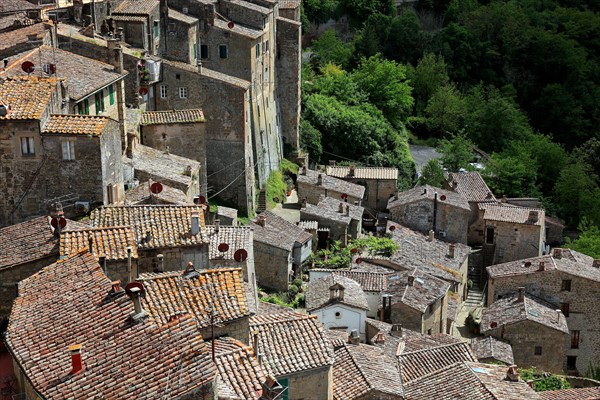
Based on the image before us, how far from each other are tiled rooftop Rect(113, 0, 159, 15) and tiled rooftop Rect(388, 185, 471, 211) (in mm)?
19154

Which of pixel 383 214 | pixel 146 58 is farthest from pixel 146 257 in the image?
pixel 383 214

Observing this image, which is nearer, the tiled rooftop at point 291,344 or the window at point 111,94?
the tiled rooftop at point 291,344

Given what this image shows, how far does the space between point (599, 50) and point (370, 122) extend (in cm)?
4012

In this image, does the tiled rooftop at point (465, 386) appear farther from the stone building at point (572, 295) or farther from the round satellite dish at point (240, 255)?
the stone building at point (572, 295)

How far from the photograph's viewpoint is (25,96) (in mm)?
23094

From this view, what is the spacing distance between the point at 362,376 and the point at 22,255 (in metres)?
10.9

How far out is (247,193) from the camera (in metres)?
42.5

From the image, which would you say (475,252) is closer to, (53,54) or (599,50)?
(53,54)

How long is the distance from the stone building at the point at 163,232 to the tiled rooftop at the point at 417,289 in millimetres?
18320

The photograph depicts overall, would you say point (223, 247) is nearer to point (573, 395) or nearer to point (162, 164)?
point (162, 164)

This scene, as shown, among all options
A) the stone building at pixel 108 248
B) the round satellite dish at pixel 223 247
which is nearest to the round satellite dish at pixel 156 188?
the round satellite dish at pixel 223 247

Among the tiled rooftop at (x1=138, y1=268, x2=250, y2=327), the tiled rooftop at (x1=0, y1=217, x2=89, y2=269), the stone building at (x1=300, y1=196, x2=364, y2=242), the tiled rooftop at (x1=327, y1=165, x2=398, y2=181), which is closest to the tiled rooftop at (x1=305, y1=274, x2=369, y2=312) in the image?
the stone building at (x1=300, y1=196, x2=364, y2=242)

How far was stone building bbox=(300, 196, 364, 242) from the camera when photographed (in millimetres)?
44750

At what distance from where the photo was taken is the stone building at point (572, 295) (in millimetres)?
43844
